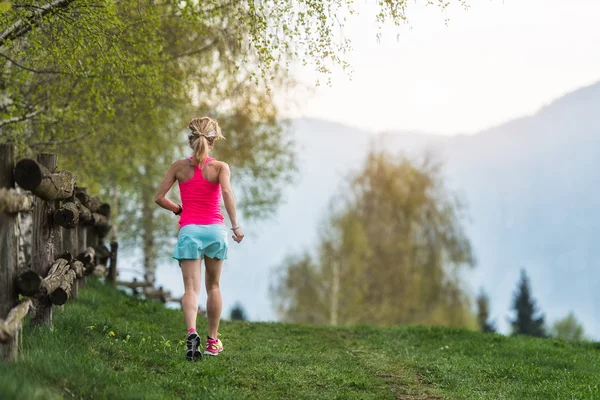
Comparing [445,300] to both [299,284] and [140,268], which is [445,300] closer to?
[299,284]

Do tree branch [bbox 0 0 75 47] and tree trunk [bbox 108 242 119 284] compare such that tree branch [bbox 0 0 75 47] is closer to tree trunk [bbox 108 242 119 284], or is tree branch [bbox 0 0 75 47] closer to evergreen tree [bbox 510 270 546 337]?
tree trunk [bbox 108 242 119 284]

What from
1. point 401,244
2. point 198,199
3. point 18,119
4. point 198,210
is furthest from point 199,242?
point 401,244

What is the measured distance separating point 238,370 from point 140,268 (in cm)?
1711

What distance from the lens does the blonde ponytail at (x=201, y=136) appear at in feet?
27.8

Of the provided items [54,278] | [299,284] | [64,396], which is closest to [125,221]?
[299,284]

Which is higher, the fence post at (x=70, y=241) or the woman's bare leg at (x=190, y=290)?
the fence post at (x=70, y=241)

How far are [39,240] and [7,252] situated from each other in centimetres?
213

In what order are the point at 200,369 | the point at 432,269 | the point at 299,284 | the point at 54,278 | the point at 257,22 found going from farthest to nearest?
the point at 299,284 < the point at 432,269 < the point at 257,22 < the point at 54,278 < the point at 200,369

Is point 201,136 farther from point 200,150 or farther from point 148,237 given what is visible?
point 148,237

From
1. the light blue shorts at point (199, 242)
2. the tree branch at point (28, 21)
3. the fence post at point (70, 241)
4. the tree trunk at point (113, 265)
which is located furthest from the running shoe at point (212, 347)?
the tree trunk at point (113, 265)

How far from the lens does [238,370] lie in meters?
8.46

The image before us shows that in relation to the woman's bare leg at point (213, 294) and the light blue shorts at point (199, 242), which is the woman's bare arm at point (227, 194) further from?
the woman's bare leg at point (213, 294)

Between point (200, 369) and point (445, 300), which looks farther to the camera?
point (445, 300)

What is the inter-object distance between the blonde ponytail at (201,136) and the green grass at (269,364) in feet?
7.87
